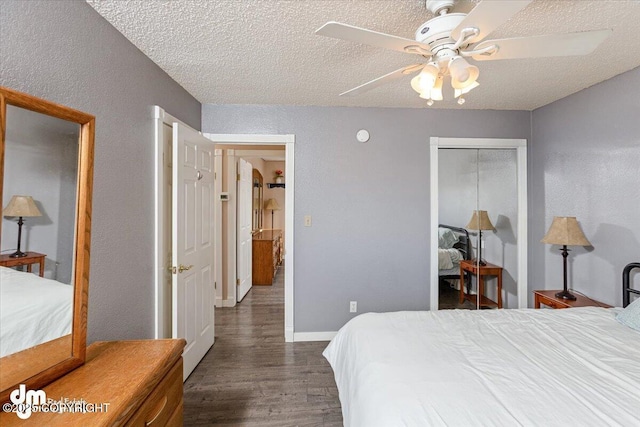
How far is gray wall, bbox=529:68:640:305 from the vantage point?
224 centimetres

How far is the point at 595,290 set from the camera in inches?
99.0

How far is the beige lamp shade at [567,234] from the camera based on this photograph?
2.40 metres

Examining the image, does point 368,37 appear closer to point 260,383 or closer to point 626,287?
point 260,383

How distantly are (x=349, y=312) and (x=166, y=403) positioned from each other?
208 cm

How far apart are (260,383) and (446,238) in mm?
2337

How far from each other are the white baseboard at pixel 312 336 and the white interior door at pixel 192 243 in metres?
0.87

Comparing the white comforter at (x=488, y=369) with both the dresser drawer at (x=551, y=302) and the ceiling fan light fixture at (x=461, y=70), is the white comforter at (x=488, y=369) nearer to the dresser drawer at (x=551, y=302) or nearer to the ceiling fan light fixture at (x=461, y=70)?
the dresser drawer at (x=551, y=302)

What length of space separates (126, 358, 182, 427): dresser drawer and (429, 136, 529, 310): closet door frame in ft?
8.40

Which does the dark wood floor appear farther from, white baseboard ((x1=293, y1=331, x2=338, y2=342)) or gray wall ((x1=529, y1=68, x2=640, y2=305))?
gray wall ((x1=529, y1=68, x2=640, y2=305))

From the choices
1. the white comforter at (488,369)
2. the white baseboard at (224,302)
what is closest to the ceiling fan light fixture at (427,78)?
the white comforter at (488,369)

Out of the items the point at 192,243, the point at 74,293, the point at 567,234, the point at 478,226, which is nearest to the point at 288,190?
the point at 192,243

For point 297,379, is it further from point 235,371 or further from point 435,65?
point 435,65

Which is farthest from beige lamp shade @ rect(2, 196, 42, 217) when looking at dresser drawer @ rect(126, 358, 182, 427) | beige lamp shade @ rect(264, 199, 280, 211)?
beige lamp shade @ rect(264, 199, 280, 211)

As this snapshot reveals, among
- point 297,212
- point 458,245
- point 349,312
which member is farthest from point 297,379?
point 458,245
